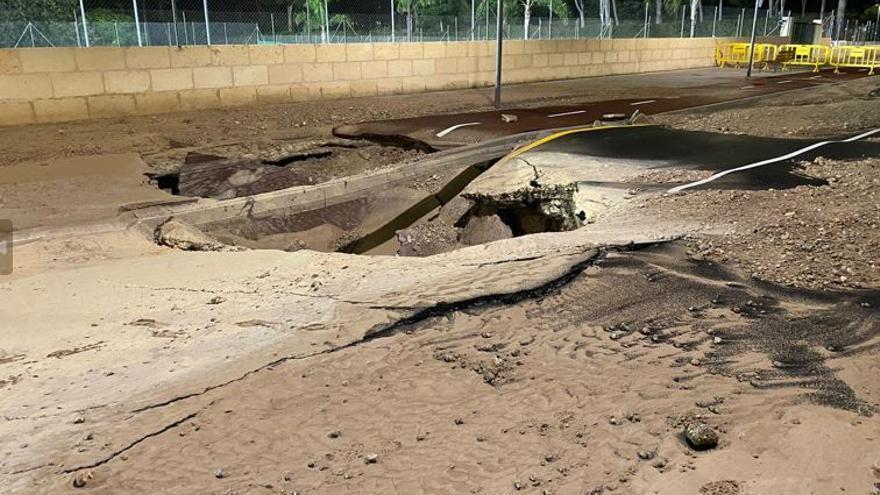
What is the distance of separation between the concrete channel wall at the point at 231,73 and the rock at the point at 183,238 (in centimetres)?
801

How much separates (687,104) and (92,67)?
1639cm

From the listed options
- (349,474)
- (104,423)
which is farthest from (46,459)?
(349,474)

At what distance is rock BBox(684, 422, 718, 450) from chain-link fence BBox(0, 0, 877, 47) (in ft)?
52.0

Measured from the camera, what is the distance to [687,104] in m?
20.0

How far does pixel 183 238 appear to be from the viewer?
8562mm

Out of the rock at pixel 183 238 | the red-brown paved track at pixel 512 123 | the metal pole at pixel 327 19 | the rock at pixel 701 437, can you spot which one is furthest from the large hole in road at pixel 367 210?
the metal pole at pixel 327 19

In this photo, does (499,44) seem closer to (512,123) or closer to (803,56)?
(512,123)

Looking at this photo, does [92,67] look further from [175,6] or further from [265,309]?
[265,309]

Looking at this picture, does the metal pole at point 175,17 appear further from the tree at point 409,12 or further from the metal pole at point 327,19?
the tree at point 409,12

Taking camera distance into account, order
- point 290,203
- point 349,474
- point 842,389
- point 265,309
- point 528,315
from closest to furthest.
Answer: point 349,474
point 842,389
point 528,315
point 265,309
point 290,203

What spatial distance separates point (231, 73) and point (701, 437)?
1640 centimetres

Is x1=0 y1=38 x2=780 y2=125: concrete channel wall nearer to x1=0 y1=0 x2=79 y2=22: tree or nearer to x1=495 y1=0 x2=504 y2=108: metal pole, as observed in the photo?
x1=0 y1=0 x2=79 y2=22: tree

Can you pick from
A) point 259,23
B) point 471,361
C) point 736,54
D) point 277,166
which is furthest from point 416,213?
point 736,54

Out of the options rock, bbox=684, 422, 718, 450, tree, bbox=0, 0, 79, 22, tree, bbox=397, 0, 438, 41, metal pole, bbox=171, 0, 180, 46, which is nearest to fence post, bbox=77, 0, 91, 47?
tree, bbox=0, 0, 79, 22
